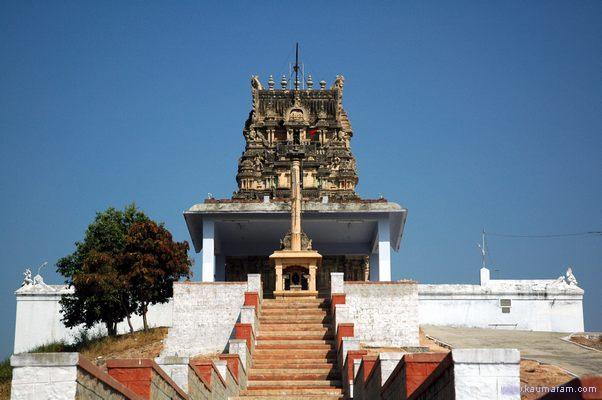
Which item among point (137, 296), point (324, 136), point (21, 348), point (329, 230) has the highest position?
point (324, 136)

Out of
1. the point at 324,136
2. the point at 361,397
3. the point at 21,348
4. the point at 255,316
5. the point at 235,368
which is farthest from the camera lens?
the point at 324,136

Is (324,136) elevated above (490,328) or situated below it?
above

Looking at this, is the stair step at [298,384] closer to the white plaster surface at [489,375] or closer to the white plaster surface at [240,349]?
the white plaster surface at [240,349]

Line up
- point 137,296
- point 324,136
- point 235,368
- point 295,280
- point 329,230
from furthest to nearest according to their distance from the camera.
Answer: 1. point 324,136
2. point 329,230
3. point 137,296
4. point 295,280
5. point 235,368

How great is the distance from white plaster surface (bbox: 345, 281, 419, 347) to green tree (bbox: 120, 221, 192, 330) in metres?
6.59

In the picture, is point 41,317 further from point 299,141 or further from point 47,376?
point 47,376

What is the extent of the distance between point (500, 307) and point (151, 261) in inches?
618

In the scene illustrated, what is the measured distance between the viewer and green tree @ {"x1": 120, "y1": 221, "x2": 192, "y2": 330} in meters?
27.3

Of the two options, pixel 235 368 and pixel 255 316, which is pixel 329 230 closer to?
pixel 255 316

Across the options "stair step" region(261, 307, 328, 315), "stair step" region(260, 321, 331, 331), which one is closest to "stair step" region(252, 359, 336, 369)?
"stair step" region(260, 321, 331, 331)

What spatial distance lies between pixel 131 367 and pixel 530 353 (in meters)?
14.3

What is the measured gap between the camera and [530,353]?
21688 millimetres

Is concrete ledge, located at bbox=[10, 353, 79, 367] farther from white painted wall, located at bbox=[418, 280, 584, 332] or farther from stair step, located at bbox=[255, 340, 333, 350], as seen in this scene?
white painted wall, located at bbox=[418, 280, 584, 332]

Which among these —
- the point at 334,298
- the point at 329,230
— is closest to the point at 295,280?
the point at 334,298
